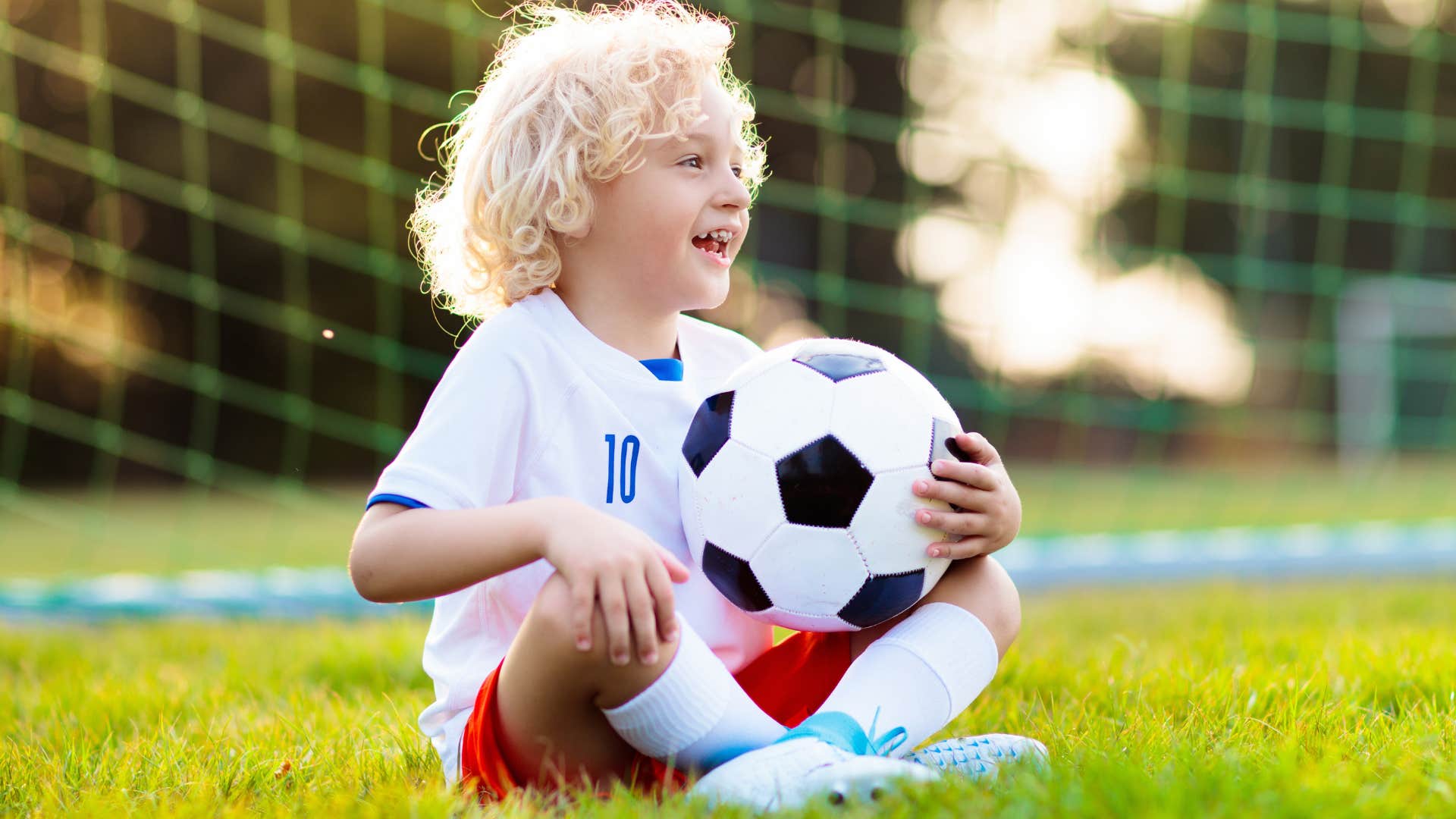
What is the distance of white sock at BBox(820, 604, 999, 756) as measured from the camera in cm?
136

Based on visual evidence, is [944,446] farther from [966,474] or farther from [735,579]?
[735,579]

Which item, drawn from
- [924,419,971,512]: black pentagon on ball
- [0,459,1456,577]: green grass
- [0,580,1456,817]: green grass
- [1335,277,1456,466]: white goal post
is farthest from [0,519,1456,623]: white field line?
[1335,277,1456,466]: white goal post

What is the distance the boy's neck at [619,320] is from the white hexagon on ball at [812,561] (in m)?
0.33

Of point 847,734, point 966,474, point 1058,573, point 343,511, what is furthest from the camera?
point 343,511

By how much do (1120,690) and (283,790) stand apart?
104cm

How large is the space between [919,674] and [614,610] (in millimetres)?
368

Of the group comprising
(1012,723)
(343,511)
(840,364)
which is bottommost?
(343,511)

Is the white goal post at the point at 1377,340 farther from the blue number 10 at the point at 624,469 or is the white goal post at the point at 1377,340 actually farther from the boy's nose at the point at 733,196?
the blue number 10 at the point at 624,469

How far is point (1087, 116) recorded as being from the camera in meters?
7.29

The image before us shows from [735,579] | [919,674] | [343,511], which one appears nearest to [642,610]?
[735,579]

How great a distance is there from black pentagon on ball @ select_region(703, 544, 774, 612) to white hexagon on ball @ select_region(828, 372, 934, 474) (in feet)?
0.54

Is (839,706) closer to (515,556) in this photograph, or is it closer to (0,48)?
(515,556)

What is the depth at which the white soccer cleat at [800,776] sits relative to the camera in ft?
3.83

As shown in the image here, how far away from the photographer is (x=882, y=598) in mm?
1388
